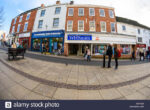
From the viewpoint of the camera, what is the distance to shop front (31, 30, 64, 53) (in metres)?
11.2

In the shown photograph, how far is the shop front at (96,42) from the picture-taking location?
10633 mm

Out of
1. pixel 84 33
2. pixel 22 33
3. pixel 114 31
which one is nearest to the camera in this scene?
pixel 84 33

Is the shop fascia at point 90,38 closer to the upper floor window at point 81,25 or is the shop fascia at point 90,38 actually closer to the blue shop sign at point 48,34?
the upper floor window at point 81,25

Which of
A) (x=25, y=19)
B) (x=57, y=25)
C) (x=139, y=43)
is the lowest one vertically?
(x=139, y=43)

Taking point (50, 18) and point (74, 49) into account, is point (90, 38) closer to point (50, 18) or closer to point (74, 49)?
point (74, 49)

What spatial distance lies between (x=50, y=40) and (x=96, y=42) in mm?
8786

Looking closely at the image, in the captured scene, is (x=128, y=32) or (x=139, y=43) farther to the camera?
(x=139, y=43)

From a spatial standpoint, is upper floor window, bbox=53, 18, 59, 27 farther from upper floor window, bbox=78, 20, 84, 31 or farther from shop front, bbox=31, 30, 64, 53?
upper floor window, bbox=78, 20, 84, 31

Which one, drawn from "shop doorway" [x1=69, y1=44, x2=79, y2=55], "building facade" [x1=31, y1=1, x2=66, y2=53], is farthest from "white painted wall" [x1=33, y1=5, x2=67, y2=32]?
"shop doorway" [x1=69, y1=44, x2=79, y2=55]

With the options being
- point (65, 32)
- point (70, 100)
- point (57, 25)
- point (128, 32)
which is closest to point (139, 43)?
point (128, 32)

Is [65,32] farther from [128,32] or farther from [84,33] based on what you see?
[128,32]

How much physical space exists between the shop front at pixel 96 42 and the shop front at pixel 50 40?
4.13 ft

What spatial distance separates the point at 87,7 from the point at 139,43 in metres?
15.5

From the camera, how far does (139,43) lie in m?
15.0
